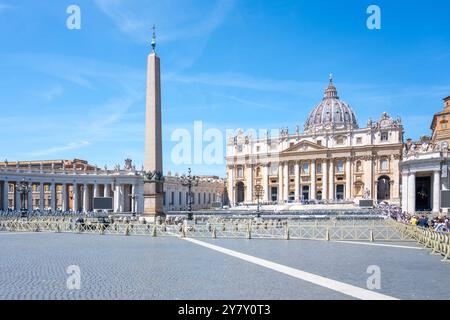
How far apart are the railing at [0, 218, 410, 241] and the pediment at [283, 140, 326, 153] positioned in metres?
67.6

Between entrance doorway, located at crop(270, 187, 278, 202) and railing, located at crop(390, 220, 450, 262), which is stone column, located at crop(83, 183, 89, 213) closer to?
entrance doorway, located at crop(270, 187, 278, 202)

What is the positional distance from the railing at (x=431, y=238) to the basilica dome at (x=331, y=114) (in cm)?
9162

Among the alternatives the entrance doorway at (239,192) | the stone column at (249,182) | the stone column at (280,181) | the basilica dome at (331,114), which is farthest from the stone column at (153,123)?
the basilica dome at (331,114)

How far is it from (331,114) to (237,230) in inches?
3889

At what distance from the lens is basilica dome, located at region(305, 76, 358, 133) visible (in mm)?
115250

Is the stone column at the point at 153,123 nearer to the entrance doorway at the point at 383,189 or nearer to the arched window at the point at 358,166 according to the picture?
the arched window at the point at 358,166

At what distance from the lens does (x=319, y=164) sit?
95500 millimetres

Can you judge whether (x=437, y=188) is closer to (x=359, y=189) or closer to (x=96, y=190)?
(x=359, y=189)

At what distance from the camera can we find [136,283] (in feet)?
31.2

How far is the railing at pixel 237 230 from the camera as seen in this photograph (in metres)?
21.8

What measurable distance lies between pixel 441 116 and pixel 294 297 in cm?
7540
